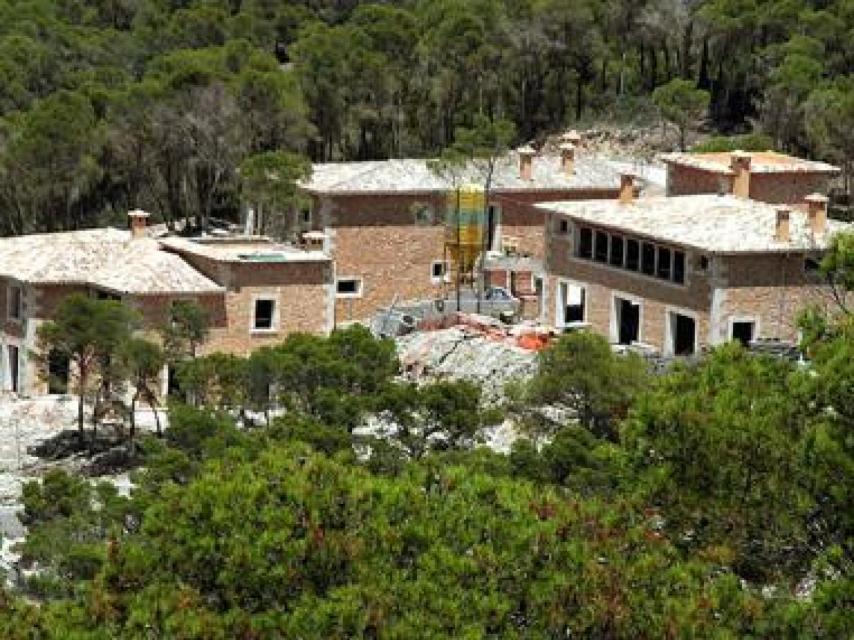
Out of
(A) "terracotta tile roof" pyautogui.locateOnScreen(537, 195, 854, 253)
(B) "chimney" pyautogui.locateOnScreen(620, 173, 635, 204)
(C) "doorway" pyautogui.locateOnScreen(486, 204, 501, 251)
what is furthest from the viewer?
(C) "doorway" pyautogui.locateOnScreen(486, 204, 501, 251)

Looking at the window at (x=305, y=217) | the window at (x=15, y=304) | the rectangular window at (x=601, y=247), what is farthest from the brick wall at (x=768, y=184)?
the window at (x=15, y=304)

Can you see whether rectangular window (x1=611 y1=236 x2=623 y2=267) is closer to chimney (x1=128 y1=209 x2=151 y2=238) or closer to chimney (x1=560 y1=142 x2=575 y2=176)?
chimney (x1=560 y1=142 x2=575 y2=176)

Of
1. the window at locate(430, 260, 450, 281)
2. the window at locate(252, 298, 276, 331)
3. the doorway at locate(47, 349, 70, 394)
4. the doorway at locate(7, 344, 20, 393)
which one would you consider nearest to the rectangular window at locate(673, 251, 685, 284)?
the window at locate(252, 298, 276, 331)

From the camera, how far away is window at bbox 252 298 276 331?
4859 cm

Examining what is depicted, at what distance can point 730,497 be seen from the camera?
2088 centimetres

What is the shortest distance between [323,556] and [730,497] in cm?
340

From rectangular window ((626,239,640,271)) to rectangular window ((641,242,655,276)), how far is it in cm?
13

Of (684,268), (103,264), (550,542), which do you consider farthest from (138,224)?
(550,542)

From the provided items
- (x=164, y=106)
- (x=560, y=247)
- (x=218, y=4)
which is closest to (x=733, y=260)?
(x=560, y=247)

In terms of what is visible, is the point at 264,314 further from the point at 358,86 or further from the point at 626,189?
the point at 358,86

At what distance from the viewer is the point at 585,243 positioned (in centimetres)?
4959

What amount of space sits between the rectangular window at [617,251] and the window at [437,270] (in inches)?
237

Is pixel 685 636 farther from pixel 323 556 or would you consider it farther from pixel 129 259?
pixel 129 259

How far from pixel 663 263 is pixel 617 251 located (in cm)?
135
